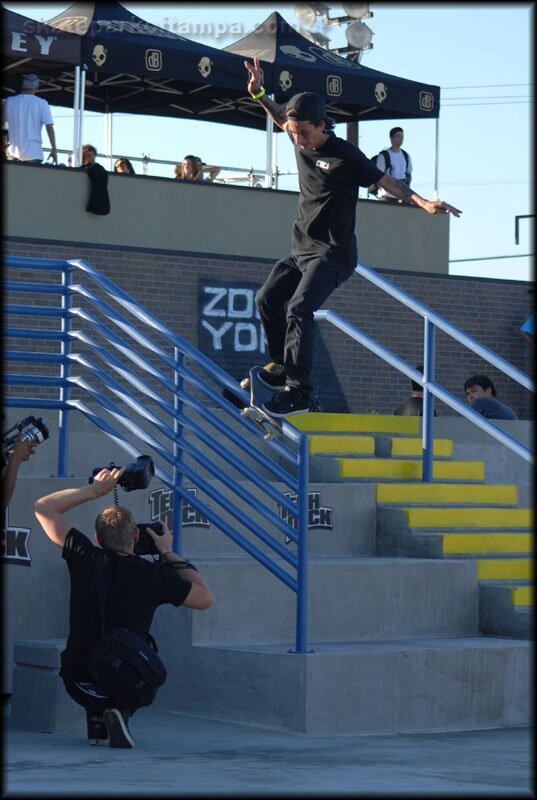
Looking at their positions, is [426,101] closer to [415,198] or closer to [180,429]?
[180,429]

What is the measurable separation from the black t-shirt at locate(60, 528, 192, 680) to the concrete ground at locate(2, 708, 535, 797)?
0.50 m

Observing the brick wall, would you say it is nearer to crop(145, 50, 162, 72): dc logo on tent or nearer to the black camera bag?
crop(145, 50, 162, 72): dc logo on tent

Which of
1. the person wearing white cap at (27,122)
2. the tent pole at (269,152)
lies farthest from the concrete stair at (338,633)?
the tent pole at (269,152)

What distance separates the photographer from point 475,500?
38.4ft

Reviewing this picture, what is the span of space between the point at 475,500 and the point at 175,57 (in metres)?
9.04

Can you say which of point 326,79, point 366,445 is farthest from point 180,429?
point 326,79

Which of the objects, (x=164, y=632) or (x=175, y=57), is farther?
(x=175, y=57)

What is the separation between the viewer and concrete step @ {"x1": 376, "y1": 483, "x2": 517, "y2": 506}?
1121cm

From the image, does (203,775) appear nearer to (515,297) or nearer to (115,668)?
(115,668)

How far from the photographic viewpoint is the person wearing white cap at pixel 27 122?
647 inches

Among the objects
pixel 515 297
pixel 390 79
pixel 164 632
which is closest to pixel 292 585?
pixel 164 632

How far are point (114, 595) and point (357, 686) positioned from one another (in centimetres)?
172

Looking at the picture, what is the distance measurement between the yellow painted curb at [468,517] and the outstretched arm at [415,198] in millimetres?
3224

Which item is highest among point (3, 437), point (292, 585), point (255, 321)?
point (255, 321)
